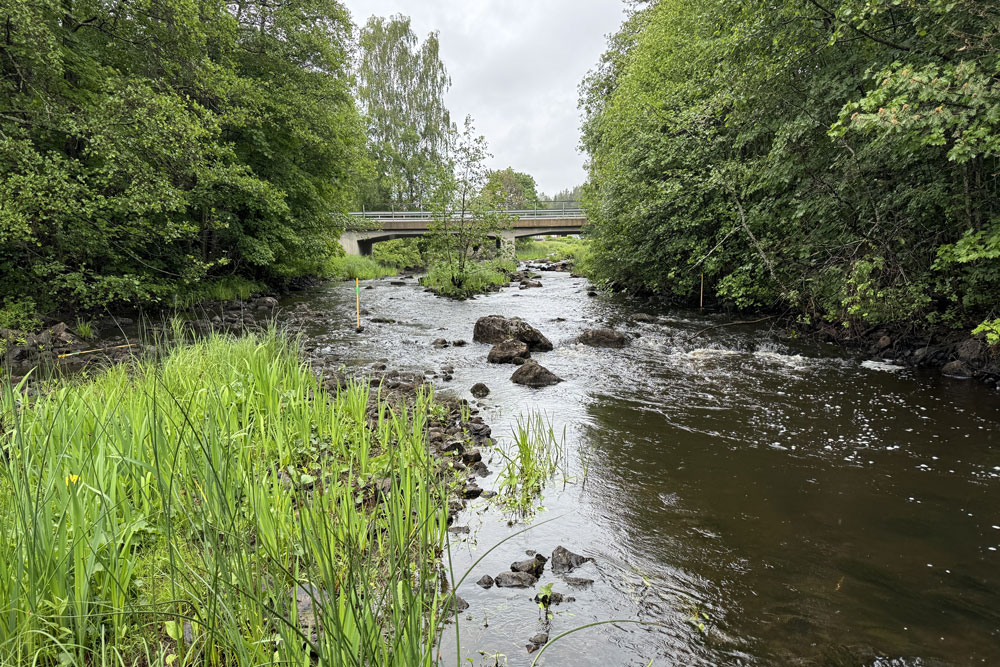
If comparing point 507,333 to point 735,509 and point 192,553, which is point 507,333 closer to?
point 735,509

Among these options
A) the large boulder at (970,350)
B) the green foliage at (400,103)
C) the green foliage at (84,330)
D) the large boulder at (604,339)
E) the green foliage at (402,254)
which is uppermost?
the green foliage at (400,103)

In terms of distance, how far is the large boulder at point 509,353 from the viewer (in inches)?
413

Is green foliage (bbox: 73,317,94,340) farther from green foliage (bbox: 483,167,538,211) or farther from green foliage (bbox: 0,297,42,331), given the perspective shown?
green foliage (bbox: 483,167,538,211)

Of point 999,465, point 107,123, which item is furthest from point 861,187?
point 107,123

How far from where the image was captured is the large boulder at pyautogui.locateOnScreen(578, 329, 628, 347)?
12.1 metres

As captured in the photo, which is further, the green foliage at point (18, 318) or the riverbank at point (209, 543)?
the green foliage at point (18, 318)

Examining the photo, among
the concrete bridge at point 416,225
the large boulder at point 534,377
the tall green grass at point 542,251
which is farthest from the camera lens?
the tall green grass at point 542,251

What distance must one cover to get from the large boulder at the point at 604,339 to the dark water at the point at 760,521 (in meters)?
2.65

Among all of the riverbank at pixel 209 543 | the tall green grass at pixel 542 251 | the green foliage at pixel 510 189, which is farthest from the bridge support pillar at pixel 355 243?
the riverbank at pixel 209 543

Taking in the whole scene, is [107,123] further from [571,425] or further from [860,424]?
[860,424]

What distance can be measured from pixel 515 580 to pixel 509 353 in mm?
7255

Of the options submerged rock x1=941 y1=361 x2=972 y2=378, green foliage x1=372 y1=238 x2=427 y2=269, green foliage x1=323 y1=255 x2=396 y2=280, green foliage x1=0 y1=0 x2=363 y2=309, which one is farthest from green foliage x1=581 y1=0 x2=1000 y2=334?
green foliage x1=372 y1=238 x2=427 y2=269

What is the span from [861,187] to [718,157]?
17.1ft

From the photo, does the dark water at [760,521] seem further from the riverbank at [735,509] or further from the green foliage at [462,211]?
the green foliage at [462,211]
